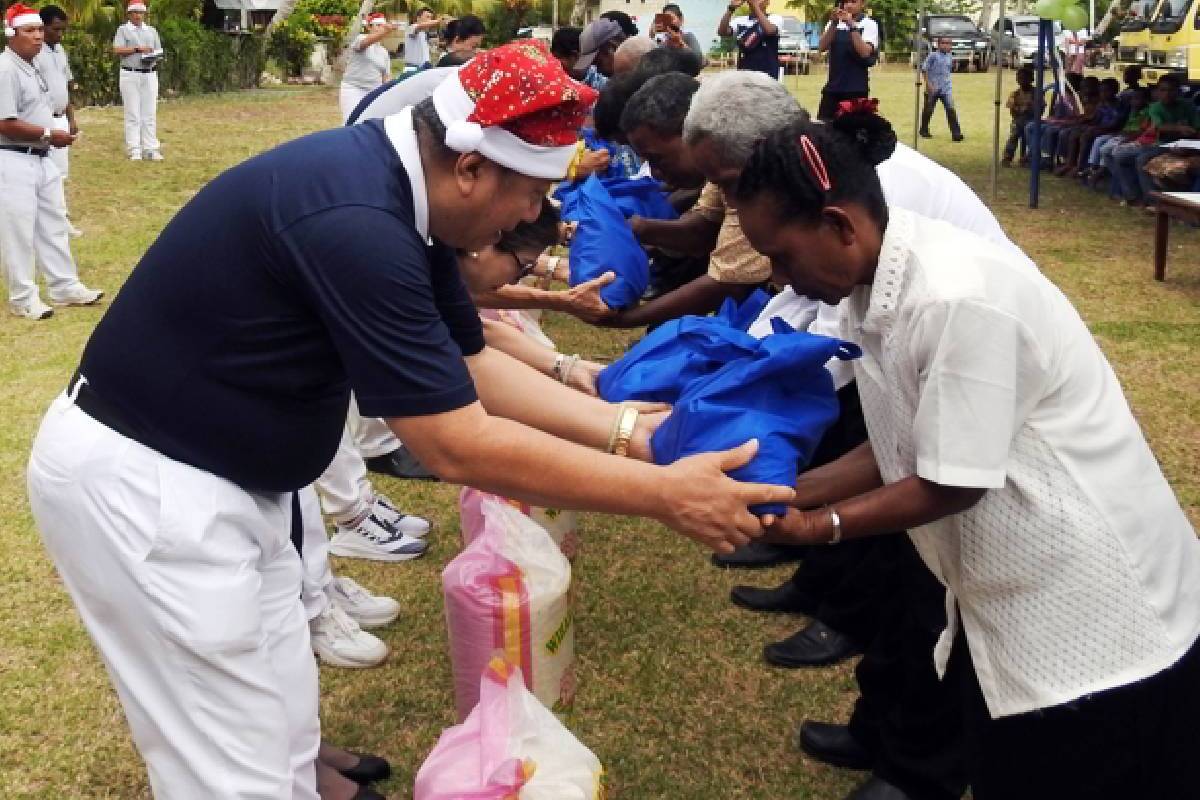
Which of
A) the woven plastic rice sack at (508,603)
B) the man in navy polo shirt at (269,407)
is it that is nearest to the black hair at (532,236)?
the woven plastic rice sack at (508,603)

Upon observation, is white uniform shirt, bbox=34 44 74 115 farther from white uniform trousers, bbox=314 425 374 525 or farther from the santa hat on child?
white uniform trousers, bbox=314 425 374 525

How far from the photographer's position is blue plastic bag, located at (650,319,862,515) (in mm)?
2428

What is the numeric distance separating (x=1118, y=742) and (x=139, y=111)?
52.8 ft

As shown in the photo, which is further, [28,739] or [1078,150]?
[1078,150]

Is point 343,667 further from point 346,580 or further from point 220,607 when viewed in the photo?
point 220,607

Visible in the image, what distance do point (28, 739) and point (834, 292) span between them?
288 centimetres

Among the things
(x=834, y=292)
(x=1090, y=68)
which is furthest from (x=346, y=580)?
(x=1090, y=68)

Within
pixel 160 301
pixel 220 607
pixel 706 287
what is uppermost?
pixel 160 301

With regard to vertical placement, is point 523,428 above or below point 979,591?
above

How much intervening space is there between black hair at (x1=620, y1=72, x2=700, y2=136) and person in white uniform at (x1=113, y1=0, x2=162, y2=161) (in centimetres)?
1333

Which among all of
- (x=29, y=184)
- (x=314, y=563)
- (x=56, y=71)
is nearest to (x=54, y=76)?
(x=56, y=71)

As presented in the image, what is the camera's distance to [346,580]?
431 centimetres

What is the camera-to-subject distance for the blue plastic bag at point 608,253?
16.3 ft

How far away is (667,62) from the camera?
547cm
